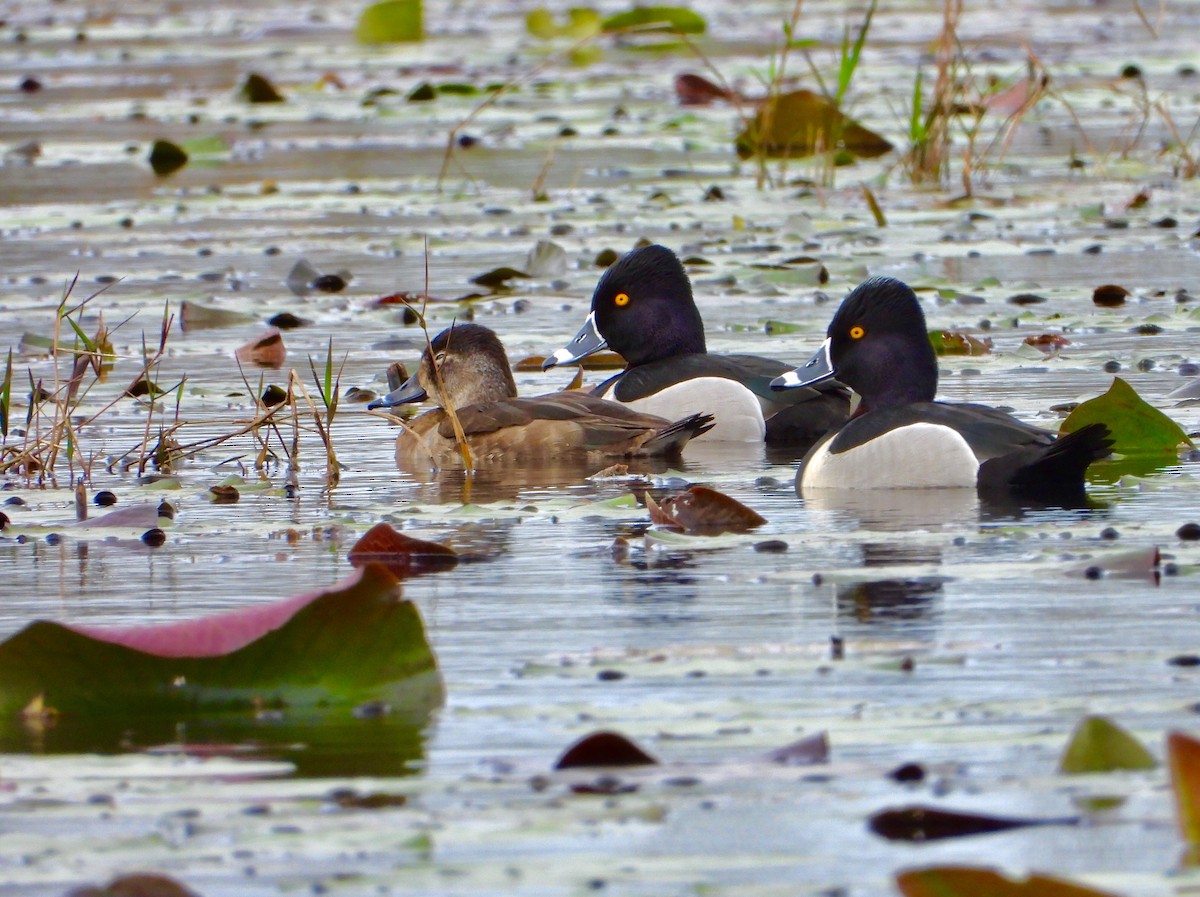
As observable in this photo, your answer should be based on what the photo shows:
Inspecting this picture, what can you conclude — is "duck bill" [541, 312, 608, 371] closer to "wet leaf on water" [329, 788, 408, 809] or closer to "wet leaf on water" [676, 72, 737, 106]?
"wet leaf on water" [329, 788, 408, 809]

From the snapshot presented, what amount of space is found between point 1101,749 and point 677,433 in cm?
465

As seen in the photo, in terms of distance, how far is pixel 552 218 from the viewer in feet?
50.4

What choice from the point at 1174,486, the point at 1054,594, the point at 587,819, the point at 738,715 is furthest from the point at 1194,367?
the point at 587,819

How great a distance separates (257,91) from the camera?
76.3ft

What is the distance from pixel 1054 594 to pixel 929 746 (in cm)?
136

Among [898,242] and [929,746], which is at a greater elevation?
[898,242]

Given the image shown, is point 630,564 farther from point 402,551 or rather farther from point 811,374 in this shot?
point 811,374

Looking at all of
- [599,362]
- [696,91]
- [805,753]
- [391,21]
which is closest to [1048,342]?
[599,362]

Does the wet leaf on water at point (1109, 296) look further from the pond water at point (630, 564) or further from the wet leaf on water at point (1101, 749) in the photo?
the wet leaf on water at point (1101, 749)

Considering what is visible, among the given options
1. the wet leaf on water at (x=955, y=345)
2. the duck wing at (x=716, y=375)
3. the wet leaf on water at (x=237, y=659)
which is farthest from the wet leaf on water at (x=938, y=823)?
the wet leaf on water at (x=955, y=345)

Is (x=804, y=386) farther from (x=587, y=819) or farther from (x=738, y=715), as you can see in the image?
(x=587, y=819)

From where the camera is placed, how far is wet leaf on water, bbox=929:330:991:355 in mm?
10141

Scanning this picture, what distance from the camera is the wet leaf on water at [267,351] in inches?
413

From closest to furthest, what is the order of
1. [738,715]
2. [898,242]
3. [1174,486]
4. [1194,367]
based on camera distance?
[738,715] → [1174,486] → [1194,367] → [898,242]
